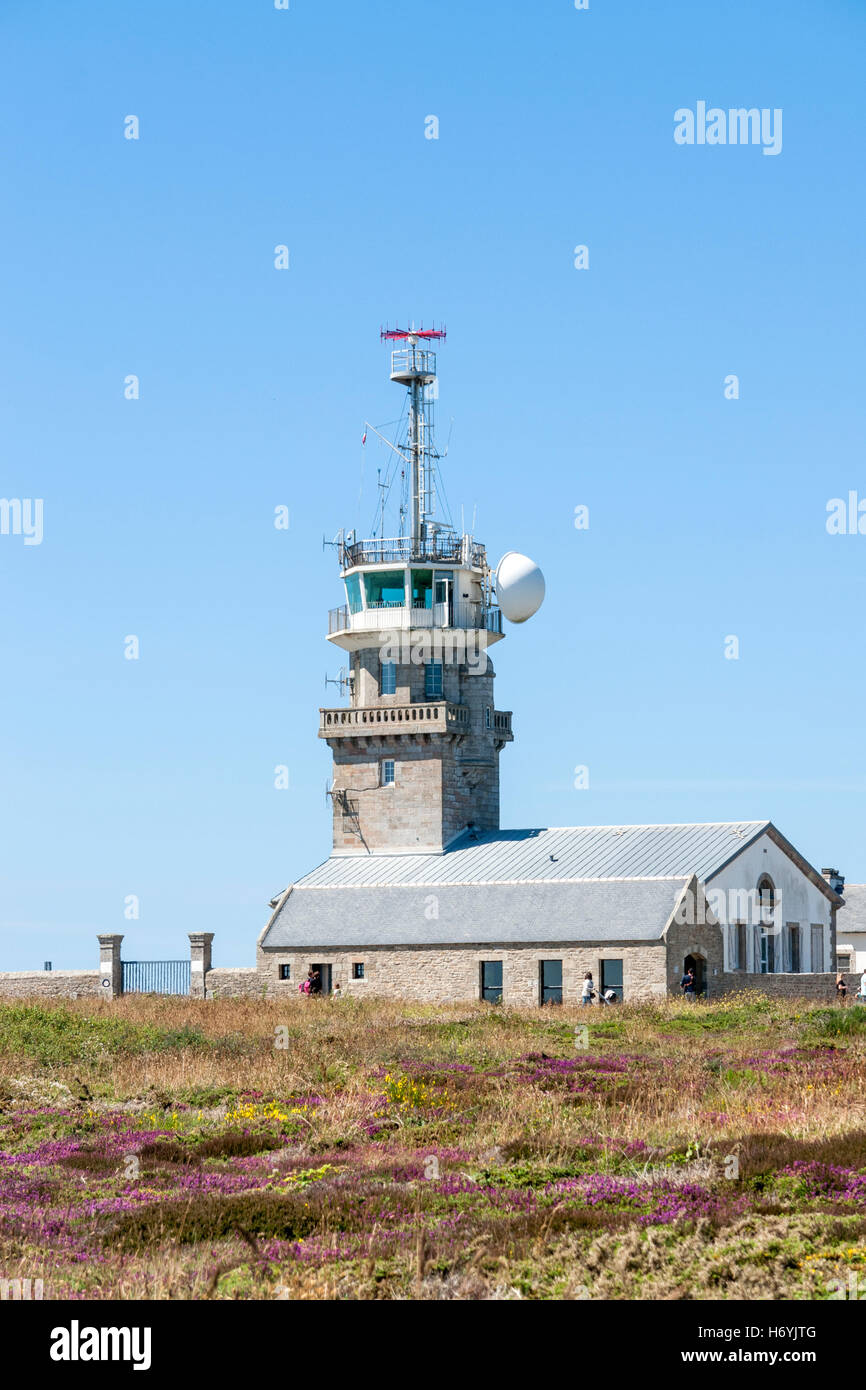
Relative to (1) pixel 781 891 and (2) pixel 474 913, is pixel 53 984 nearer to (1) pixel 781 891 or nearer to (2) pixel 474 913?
(2) pixel 474 913

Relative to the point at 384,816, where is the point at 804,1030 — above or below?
below

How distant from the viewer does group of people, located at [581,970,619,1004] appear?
47.9 m

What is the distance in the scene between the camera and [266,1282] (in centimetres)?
1155

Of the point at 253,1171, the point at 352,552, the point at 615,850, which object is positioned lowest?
the point at 253,1171

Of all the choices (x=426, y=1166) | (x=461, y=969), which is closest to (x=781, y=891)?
(x=461, y=969)

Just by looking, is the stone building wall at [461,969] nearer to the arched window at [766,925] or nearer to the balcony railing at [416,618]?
the arched window at [766,925]

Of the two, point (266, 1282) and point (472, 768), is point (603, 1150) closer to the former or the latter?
point (266, 1282)

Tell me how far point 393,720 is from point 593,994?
14.1 m

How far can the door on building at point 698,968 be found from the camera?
4956 centimetres

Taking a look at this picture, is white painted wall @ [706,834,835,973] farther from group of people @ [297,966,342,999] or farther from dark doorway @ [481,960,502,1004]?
group of people @ [297,966,342,999]

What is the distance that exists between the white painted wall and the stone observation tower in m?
10.8

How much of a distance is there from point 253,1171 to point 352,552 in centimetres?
4373
